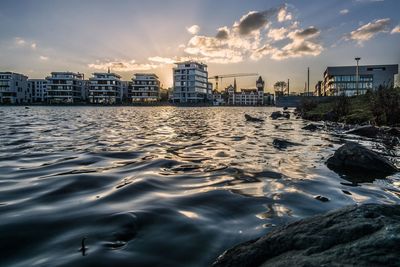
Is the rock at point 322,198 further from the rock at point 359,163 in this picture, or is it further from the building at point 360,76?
the building at point 360,76

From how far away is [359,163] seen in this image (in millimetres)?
7453

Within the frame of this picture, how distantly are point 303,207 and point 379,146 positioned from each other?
A: 8.11m

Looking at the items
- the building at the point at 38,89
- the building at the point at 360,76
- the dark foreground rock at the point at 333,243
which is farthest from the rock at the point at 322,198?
the building at the point at 38,89

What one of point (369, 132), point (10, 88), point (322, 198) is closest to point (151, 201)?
point (322, 198)

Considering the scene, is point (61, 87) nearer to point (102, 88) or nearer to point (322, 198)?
point (102, 88)

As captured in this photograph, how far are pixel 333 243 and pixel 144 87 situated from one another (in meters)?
139

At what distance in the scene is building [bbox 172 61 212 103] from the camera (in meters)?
136

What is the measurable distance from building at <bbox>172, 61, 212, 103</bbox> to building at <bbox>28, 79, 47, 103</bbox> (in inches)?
2407

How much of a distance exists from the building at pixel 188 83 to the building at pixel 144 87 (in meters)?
9.48

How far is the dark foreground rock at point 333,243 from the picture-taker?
206cm

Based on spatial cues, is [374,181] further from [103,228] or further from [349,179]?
[103,228]

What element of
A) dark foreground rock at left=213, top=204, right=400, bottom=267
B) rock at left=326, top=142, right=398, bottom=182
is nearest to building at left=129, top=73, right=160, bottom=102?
rock at left=326, top=142, right=398, bottom=182

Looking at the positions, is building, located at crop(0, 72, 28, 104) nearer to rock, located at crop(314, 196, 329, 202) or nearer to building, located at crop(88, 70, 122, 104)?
building, located at crop(88, 70, 122, 104)

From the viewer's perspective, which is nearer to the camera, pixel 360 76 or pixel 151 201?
pixel 151 201
